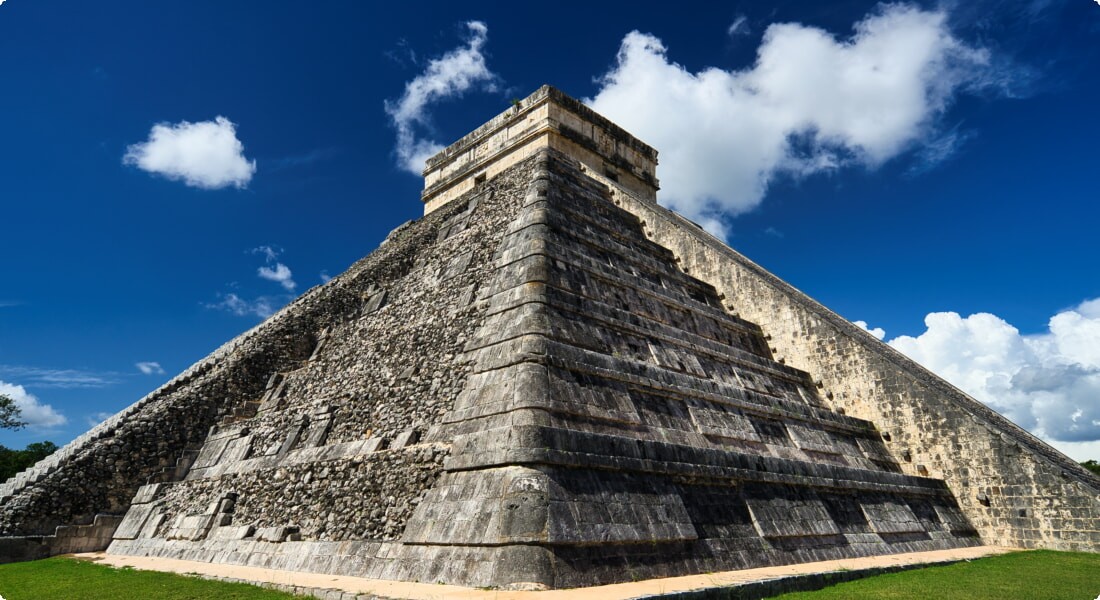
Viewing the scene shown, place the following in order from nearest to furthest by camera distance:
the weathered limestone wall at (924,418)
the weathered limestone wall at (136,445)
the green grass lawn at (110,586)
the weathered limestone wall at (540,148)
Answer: the green grass lawn at (110,586)
the weathered limestone wall at (924,418)
the weathered limestone wall at (136,445)
the weathered limestone wall at (540,148)

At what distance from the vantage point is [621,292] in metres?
10.1

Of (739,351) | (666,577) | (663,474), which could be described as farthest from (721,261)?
(666,577)

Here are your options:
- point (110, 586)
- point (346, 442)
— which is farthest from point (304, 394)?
point (110, 586)

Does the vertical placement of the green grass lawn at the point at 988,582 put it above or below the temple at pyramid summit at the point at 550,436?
below

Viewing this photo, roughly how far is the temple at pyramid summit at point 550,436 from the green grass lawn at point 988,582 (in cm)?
78

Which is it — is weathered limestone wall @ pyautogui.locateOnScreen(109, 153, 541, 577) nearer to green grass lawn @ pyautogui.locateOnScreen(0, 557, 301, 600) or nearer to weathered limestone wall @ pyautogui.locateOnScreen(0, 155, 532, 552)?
weathered limestone wall @ pyautogui.locateOnScreen(0, 155, 532, 552)

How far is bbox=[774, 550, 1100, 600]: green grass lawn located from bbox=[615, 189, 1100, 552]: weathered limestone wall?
102 centimetres

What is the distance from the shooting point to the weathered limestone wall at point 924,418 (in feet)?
31.0

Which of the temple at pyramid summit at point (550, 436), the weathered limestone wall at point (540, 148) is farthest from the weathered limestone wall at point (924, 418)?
the weathered limestone wall at point (540, 148)

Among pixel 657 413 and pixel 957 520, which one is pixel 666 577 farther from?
pixel 957 520

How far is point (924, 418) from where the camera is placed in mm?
10828

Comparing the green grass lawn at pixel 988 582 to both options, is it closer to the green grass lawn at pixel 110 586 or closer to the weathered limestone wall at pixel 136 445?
the green grass lawn at pixel 110 586

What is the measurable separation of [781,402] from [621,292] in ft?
9.31

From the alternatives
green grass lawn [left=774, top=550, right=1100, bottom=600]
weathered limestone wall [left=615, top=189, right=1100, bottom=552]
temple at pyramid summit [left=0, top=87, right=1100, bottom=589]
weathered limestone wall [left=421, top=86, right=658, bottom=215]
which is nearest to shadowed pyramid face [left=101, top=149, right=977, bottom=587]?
temple at pyramid summit [left=0, top=87, right=1100, bottom=589]
